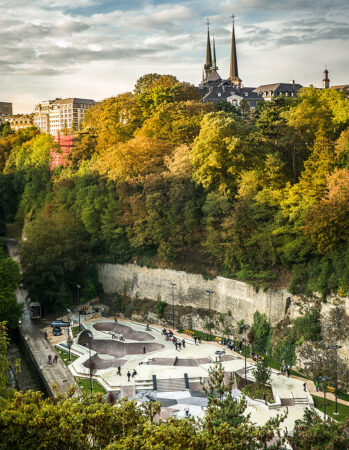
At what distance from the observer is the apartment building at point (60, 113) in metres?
121

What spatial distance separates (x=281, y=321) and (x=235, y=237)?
7.88 meters

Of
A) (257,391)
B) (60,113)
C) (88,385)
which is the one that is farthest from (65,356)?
(60,113)

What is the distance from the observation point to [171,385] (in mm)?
34250

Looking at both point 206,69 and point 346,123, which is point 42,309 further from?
point 206,69

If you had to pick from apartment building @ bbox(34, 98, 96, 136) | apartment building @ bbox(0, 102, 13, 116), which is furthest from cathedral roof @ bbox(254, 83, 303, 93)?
apartment building @ bbox(0, 102, 13, 116)

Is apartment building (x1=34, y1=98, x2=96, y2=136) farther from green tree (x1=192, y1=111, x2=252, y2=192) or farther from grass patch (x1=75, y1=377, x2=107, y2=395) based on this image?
grass patch (x1=75, y1=377, x2=107, y2=395)

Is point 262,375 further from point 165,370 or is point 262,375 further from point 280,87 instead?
point 280,87

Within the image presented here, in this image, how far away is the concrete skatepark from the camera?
31.2 metres

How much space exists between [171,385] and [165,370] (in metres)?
1.93

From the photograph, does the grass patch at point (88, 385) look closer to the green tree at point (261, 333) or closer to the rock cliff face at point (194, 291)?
the green tree at point (261, 333)

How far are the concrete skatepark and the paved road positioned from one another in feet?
3.82

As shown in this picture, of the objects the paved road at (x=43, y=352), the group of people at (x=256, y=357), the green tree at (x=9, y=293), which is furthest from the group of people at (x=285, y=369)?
the green tree at (x=9, y=293)

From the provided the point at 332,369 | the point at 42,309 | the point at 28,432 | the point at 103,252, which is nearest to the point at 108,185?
the point at 103,252

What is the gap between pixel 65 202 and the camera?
60906mm
